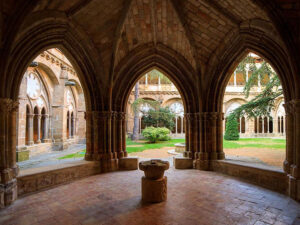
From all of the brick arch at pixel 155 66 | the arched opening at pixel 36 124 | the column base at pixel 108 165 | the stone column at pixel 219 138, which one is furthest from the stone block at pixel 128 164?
the arched opening at pixel 36 124

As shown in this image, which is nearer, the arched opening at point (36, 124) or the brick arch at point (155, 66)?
the brick arch at point (155, 66)

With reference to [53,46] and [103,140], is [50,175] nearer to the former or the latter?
[103,140]

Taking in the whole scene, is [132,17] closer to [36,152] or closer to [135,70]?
[135,70]

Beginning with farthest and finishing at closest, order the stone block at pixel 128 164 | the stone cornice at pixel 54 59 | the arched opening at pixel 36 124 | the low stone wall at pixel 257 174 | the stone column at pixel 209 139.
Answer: the arched opening at pixel 36 124
the stone cornice at pixel 54 59
the stone block at pixel 128 164
the stone column at pixel 209 139
the low stone wall at pixel 257 174

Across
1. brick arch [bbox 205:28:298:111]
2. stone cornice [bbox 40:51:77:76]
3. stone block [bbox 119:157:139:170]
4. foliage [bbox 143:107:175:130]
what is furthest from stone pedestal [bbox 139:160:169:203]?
foliage [bbox 143:107:175:130]

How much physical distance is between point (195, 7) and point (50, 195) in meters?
5.77

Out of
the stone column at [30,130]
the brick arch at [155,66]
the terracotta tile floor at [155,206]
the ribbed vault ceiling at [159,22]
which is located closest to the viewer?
the terracotta tile floor at [155,206]

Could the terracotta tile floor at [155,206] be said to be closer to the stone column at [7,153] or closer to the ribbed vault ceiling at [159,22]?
the stone column at [7,153]

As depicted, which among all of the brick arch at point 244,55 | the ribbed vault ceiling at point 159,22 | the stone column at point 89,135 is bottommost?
the stone column at point 89,135

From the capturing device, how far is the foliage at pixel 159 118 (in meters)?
18.8

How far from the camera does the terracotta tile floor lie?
3.06 metres

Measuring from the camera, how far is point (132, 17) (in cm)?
552

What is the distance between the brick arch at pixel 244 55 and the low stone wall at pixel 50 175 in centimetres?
453

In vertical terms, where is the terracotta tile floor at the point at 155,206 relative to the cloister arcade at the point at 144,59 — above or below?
below
